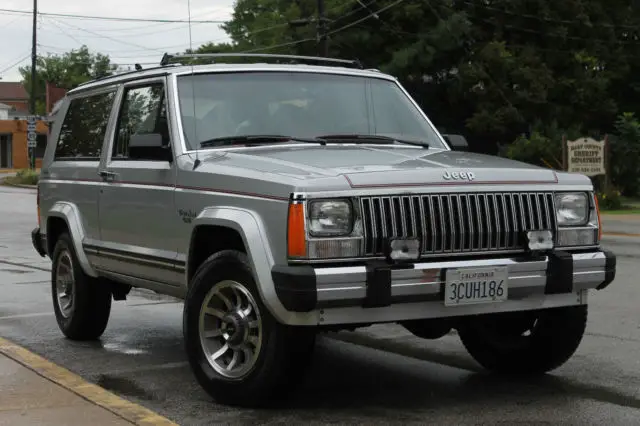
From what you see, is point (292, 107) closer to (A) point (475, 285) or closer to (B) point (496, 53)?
(A) point (475, 285)

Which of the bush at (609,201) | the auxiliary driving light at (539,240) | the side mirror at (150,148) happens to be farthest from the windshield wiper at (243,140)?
the bush at (609,201)

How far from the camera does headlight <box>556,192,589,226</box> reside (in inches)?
229

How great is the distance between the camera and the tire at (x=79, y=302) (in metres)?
7.77

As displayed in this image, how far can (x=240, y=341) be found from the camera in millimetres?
5582

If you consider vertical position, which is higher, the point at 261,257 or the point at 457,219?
the point at 457,219

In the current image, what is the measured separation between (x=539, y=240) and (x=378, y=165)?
970 mm

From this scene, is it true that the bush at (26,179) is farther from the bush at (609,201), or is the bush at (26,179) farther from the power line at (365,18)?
the bush at (609,201)

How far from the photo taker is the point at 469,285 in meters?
5.39

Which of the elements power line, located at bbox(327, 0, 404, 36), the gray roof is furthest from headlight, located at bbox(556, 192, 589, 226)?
power line, located at bbox(327, 0, 404, 36)

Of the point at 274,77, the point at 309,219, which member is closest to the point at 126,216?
the point at 274,77

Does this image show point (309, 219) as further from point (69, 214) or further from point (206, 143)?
point (69, 214)

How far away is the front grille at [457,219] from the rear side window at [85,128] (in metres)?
2.98

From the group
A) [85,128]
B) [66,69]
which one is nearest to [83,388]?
[85,128]

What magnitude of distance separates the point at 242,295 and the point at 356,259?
734 millimetres
